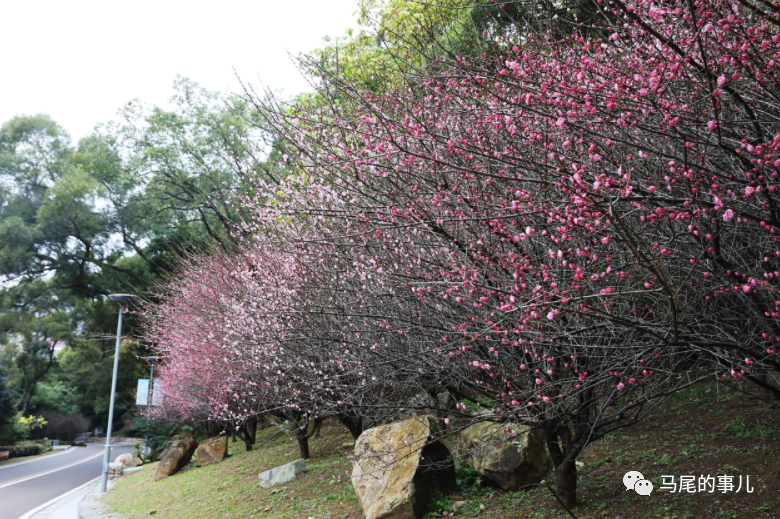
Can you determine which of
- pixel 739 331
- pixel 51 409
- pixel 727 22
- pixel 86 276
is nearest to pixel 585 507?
pixel 739 331

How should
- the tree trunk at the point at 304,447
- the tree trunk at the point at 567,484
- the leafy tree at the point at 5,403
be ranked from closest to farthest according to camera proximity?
1. the tree trunk at the point at 567,484
2. the tree trunk at the point at 304,447
3. the leafy tree at the point at 5,403

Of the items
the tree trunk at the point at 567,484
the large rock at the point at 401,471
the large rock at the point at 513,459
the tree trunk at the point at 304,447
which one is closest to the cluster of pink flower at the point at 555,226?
the tree trunk at the point at 567,484

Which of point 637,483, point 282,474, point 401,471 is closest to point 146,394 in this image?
point 282,474

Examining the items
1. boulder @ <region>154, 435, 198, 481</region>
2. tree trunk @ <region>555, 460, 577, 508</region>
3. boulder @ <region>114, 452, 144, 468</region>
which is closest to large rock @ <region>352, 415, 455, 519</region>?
tree trunk @ <region>555, 460, 577, 508</region>

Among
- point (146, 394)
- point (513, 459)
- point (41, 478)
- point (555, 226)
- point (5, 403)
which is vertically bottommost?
point (41, 478)

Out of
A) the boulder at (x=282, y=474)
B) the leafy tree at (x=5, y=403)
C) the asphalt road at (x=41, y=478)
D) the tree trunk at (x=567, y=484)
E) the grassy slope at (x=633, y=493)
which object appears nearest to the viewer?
the grassy slope at (x=633, y=493)

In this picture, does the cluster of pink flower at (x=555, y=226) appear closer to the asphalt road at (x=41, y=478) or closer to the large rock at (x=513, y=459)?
the large rock at (x=513, y=459)

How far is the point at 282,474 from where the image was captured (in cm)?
941

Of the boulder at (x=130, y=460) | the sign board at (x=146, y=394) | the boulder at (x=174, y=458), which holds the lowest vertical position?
the boulder at (x=130, y=460)

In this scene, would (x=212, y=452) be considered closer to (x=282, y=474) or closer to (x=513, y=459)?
(x=282, y=474)

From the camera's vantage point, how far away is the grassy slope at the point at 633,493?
15.7ft

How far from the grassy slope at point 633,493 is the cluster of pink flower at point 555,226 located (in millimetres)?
701

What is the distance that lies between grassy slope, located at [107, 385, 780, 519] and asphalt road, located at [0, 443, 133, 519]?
5095 mm

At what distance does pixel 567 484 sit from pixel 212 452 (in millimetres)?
12734
